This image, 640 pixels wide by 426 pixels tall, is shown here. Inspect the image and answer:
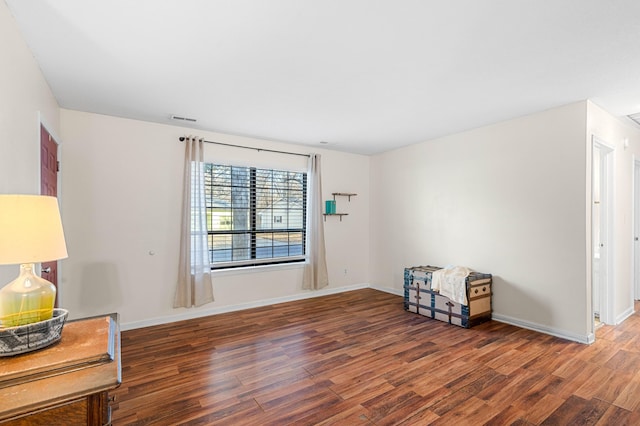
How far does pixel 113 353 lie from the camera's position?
1306mm

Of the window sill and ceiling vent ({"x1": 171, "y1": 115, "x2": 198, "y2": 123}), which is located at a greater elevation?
ceiling vent ({"x1": 171, "y1": 115, "x2": 198, "y2": 123})

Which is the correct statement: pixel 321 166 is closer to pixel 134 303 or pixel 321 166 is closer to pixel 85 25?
pixel 134 303

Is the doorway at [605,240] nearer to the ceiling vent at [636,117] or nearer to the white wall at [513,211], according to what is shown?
the ceiling vent at [636,117]

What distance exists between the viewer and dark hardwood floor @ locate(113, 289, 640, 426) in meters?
2.13

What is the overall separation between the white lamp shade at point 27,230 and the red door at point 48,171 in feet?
5.74

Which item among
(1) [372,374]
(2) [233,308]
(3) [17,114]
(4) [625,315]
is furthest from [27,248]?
(4) [625,315]

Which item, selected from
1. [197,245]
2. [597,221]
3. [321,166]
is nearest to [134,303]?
[197,245]

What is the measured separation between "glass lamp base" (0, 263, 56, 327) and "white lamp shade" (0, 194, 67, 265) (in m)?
0.13

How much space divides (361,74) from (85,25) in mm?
1936

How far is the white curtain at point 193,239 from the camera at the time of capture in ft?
13.1

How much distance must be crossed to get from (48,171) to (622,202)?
251 inches

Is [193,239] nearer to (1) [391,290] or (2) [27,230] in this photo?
(2) [27,230]

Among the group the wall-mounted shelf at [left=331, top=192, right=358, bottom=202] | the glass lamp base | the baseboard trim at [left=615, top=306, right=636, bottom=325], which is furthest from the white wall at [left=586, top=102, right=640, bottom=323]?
the glass lamp base

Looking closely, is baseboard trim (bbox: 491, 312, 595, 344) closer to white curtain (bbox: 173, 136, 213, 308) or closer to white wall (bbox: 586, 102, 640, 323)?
white wall (bbox: 586, 102, 640, 323)
